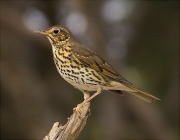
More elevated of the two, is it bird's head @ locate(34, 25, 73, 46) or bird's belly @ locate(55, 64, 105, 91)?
bird's head @ locate(34, 25, 73, 46)

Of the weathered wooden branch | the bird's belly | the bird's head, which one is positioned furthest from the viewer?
the bird's head

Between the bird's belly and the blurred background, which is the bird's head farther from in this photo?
the blurred background

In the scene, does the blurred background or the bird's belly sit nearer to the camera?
the bird's belly

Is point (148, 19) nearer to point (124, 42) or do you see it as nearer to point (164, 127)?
point (124, 42)

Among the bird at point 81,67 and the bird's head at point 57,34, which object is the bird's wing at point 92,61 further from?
the bird's head at point 57,34

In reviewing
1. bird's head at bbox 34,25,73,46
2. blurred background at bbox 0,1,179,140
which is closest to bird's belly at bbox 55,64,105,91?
bird's head at bbox 34,25,73,46

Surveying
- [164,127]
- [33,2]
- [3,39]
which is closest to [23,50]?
[3,39]

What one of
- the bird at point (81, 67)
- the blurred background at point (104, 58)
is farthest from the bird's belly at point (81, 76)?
the blurred background at point (104, 58)
